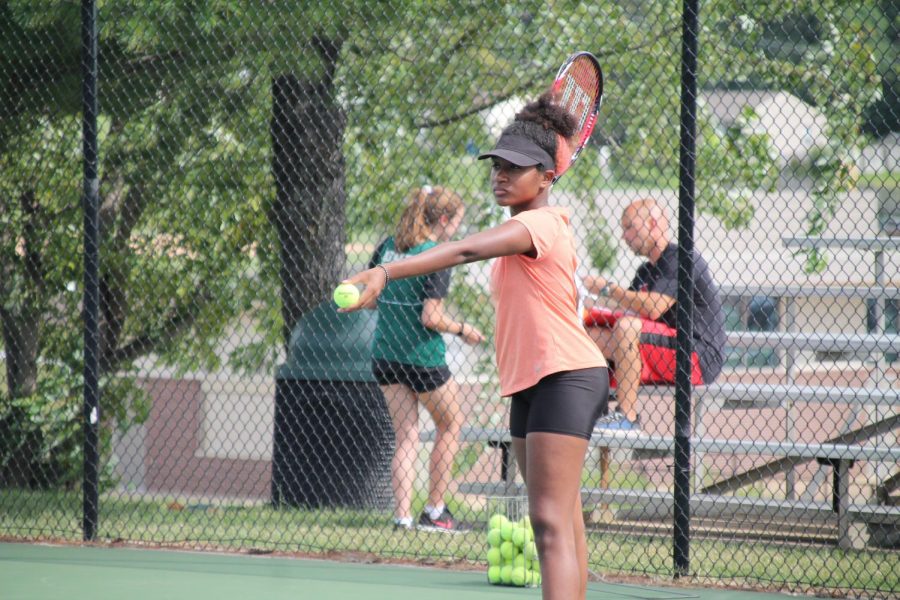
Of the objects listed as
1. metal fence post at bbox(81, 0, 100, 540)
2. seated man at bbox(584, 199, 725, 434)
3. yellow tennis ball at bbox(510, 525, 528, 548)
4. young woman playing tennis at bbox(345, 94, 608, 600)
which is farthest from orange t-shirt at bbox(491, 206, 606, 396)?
metal fence post at bbox(81, 0, 100, 540)

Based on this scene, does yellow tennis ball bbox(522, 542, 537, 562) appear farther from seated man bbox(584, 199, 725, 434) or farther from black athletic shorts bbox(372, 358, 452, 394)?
black athletic shorts bbox(372, 358, 452, 394)

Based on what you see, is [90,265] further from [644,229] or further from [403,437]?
[644,229]

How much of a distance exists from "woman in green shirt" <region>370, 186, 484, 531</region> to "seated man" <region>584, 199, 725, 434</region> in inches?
28.3

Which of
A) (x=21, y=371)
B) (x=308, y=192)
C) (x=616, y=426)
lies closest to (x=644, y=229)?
(x=616, y=426)

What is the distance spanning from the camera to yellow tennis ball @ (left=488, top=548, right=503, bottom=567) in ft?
16.1

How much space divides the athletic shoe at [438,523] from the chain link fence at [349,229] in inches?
3.5

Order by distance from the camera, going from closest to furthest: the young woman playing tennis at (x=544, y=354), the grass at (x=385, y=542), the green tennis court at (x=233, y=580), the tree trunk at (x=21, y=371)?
the young woman playing tennis at (x=544, y=354) < the green tennis court at (x=233, y=580) < the grass at (x=385, y=542) < the tree trunk at (x=21, y=371)

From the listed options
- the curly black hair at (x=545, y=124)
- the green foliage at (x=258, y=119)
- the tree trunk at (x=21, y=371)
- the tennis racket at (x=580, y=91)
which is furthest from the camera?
the tree trunk at (x=21, y=371)

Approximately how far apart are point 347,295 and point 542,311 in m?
0.72

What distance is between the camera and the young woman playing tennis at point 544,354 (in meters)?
3.26

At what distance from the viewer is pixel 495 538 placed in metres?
4.88

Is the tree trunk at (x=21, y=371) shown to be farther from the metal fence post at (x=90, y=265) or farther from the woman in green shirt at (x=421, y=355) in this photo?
the woman in green shirt at (x=421, y=355)

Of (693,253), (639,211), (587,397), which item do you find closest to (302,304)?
(639,211)

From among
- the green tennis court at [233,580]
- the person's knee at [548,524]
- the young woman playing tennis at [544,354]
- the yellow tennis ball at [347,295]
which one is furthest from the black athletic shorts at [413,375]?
the yellow tennis ball at [347,295]
